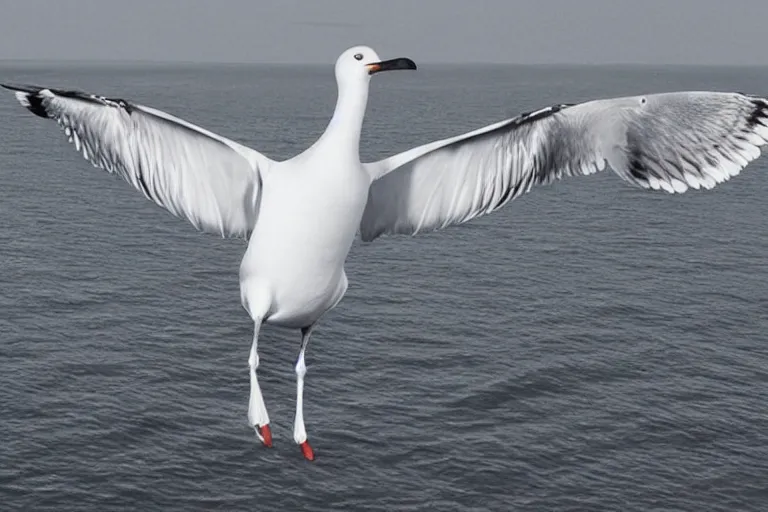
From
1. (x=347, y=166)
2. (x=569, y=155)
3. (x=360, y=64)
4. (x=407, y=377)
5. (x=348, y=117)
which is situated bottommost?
(x=407, y=377)

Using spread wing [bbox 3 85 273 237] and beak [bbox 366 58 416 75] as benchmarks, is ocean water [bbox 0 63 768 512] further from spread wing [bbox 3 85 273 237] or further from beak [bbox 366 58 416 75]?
beak [bbox 366 58 416 75]

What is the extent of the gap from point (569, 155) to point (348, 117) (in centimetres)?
453

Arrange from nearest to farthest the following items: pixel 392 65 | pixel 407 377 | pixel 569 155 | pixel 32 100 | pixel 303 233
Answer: pixel 392 65
pixel 303 233
pixel 32 100
pixel 569 155
pixel 407 377

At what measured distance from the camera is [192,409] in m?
65.4

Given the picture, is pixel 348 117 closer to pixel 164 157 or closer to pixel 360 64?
pixel 360 64

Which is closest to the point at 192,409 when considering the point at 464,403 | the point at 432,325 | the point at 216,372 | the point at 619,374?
the point at 216,372

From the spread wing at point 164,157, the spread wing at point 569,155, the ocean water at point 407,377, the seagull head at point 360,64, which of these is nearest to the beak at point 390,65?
the seagull head at point 360,64

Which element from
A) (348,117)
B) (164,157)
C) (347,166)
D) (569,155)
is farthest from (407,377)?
(348,117)

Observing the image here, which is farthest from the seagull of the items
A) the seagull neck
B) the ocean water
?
the ocean water

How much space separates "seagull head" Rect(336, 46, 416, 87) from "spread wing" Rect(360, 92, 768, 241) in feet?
6.47

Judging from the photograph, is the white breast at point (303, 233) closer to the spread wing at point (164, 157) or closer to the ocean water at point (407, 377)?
the spread wing at point (164, 157)

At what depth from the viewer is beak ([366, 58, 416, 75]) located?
14.2m

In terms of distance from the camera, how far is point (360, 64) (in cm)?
1474

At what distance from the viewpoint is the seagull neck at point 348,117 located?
14477 mm
